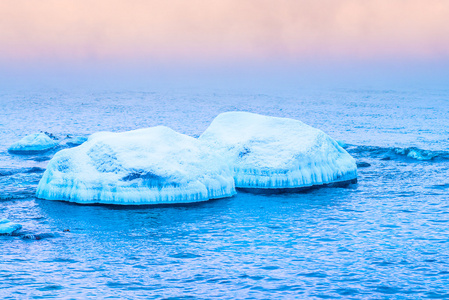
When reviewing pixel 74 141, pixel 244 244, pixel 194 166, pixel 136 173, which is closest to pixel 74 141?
pixel 74 141

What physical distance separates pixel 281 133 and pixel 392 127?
32.0m

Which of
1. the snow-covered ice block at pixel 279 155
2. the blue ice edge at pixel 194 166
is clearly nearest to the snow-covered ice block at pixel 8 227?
the blue ice edge at pixel 194 166

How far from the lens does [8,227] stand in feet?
72.9

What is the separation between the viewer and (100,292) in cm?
1700

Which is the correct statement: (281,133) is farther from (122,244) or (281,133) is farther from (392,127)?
(392,127)

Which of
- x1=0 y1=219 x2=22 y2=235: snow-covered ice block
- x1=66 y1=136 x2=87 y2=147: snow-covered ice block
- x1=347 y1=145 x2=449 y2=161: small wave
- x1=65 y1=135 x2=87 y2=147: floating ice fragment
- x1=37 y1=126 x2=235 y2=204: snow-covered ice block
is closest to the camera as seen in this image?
x1=0 y1=219 x2=22 y2=235: snow-covered ice block

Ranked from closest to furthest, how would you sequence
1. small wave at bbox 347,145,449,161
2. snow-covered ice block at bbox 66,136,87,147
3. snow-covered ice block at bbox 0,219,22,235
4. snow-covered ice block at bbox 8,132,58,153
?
1. snow-covered ice block at bbox 0,219,22,235
2. small wave at bbox 347,145,449,161
3. snow-covered ice block at bbox 8,132,58,153
4. snow-covered ice block at bbox 66,136,87,147

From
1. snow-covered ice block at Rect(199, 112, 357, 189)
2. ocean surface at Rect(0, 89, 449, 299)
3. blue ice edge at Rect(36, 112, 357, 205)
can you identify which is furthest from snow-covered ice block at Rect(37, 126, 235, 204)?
snow-covered ice block at Rect(199, 112, 357, 189)

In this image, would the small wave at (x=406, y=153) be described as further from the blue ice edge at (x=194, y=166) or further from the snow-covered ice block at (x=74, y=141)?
the snow-covered ice block at (x=74, y=141)

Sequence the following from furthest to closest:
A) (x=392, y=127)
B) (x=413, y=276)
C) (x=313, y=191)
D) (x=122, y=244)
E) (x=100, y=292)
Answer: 1. (x=392, y=127)
2. (x=313, y=191)
3. (x=122, y=244)
4. (x=413, y=276)
5. (x=100, y=292)

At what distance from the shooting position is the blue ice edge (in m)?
26.4

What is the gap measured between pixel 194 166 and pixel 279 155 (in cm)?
492

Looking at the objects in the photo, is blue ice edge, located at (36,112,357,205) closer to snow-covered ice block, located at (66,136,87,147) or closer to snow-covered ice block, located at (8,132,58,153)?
snow-covered ice block, located at (8,132,58,153)

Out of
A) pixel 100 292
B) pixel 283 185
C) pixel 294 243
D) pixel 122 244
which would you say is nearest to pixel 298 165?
pixel 283 185
